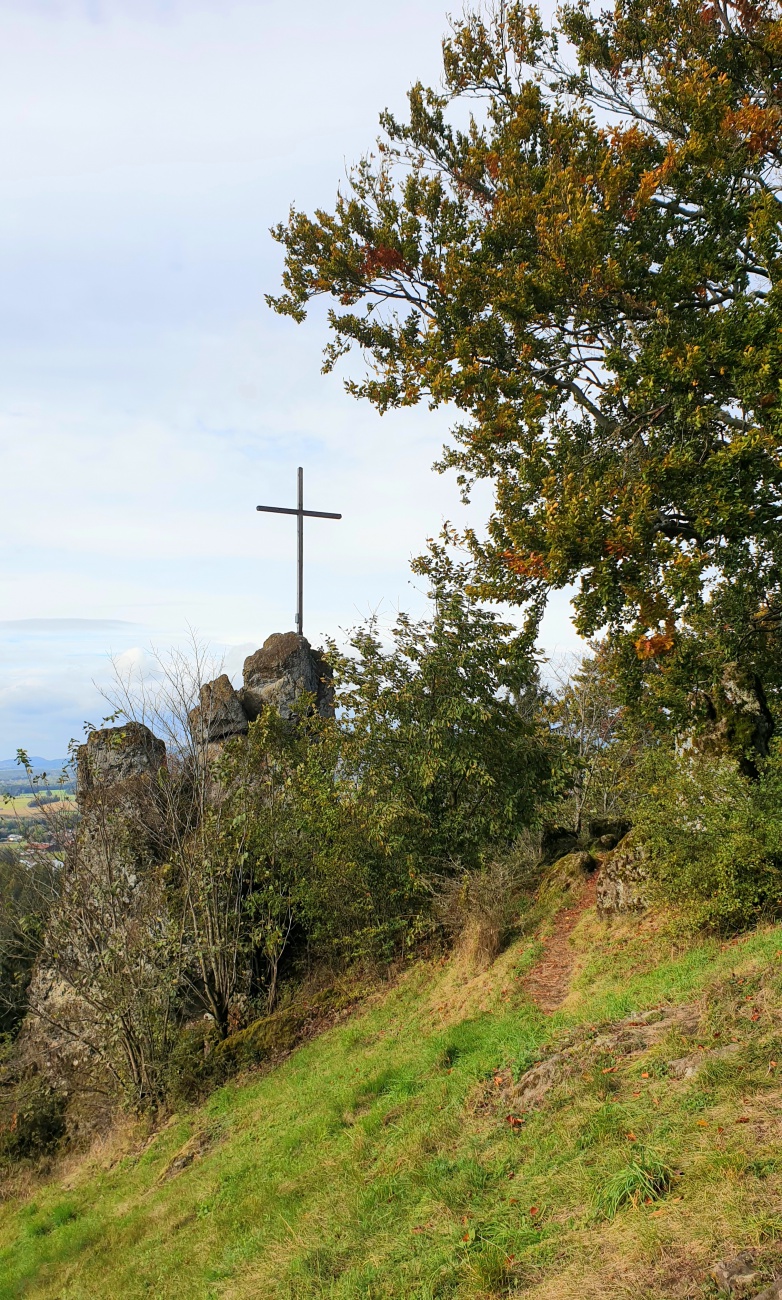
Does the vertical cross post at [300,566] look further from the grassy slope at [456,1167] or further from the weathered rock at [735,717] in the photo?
the weathered rock at [735,717]

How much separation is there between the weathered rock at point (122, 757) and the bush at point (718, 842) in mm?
9216

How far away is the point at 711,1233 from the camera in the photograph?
352cm

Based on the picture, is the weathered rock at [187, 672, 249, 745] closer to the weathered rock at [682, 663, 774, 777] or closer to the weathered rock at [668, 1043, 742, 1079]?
the weathered rock at [682, 663, 774, 777]

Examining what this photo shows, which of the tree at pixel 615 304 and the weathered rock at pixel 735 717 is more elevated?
the tree at pixel 615 304

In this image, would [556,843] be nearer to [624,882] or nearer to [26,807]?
[624,882]

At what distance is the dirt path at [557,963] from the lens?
347 inches

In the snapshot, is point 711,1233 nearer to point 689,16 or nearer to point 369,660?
point 369,660

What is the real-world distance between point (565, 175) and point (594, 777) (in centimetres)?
1286

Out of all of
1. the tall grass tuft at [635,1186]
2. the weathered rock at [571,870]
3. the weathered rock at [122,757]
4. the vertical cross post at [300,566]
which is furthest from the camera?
the vertical cross post at [300,566]

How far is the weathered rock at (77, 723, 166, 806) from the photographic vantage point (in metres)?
14.4

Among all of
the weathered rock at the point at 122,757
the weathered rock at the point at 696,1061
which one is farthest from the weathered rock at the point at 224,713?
the weathered rock at the point at 696,1061

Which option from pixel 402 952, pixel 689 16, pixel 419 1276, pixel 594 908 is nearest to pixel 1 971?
pixel 402 952

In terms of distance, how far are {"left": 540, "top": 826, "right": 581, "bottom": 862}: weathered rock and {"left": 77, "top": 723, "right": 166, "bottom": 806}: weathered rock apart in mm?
7319

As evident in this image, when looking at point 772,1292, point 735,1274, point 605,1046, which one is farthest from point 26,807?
point 772,1292
